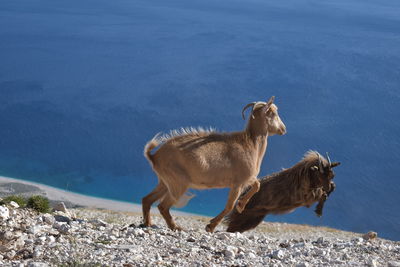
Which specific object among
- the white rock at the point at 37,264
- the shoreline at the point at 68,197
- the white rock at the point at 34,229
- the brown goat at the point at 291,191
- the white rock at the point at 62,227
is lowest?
the shoreline at the point at 68,197

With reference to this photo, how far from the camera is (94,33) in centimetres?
5834

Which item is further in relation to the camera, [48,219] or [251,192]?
[251,192]

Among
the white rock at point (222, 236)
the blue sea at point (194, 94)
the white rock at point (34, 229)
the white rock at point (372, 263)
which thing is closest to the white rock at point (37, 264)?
the white rock at point (34, 229)

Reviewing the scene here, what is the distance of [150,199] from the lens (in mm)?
8031

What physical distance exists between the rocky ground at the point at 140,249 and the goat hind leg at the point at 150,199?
0.66 meters

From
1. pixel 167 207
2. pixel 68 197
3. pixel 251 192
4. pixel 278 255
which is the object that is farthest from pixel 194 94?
pixel 278 255

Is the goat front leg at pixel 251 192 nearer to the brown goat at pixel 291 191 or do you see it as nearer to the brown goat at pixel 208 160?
the brown goat at pixel 208 160

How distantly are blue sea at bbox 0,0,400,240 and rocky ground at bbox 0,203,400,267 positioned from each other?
76.3 ft

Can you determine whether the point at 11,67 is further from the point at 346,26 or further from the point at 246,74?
the point at 346,26

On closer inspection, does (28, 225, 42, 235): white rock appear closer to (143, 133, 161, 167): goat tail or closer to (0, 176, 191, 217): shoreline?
(143, 133, 161, 167): goat tail

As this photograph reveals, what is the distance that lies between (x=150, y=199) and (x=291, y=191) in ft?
11.5

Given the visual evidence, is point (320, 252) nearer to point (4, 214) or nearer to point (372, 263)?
point (372, 263)

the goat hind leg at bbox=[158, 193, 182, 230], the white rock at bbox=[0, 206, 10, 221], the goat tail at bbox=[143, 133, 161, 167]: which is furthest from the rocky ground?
Result: the goat tail at bbox=[143, 133, 161, 167]

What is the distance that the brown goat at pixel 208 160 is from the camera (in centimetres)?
755
